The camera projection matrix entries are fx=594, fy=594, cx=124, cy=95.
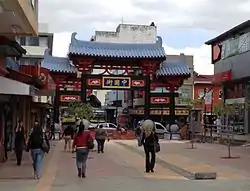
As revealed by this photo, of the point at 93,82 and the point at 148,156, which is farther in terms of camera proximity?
the point at 93,82

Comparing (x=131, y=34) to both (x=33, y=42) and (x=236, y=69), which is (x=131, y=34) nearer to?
(x=33, y=42)

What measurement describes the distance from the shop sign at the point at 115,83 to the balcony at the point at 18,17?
32.0 meters

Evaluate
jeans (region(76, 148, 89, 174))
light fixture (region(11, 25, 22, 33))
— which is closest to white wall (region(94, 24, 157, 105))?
light fixture (region(11, 25, 22, 33))

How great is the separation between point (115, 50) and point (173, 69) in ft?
20.2

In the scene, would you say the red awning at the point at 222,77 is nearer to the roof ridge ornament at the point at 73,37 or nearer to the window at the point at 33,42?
the roof ridge ornament at the point at 73,37

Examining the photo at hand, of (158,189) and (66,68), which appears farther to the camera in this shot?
(66,68)

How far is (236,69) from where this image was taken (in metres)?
44.1

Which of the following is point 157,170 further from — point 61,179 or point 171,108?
point 171,108

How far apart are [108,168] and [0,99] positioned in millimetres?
5025

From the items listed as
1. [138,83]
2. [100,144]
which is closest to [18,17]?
[100,144]

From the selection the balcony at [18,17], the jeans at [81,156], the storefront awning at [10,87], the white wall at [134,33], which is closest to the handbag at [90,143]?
the jeans at [81,156]

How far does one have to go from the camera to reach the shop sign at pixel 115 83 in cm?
5150

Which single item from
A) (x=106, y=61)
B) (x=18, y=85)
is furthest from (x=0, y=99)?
(x=106, y=61)

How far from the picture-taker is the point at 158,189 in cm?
1573
